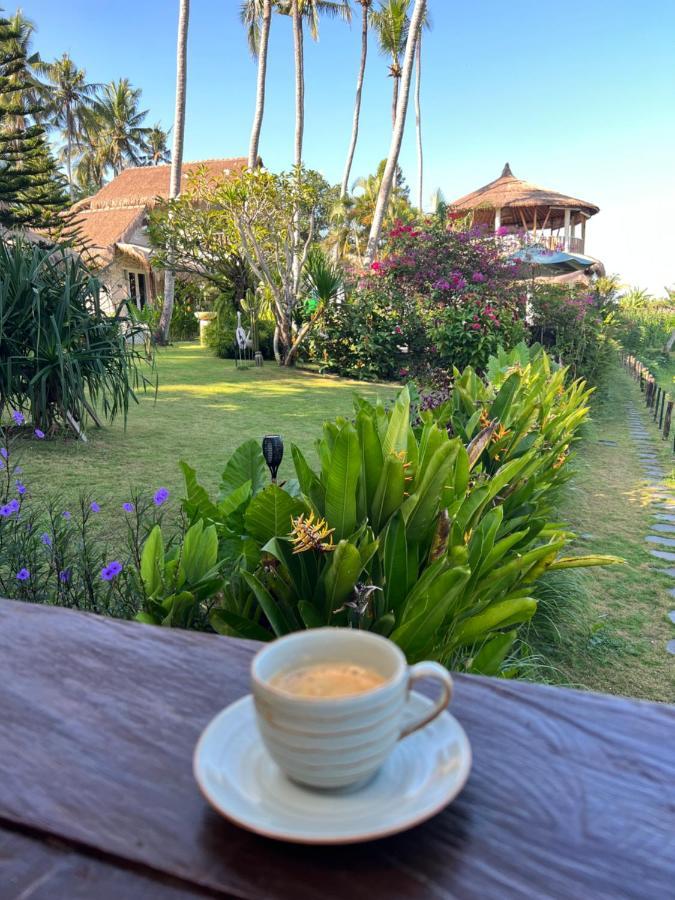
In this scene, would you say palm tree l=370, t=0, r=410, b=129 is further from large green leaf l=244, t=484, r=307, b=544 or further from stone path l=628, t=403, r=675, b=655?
large green leaf l=244, t=484, r=307, b=544

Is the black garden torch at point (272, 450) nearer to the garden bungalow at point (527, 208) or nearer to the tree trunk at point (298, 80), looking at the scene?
the tree trunk at point (298, 80)

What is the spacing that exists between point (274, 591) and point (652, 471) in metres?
5.64

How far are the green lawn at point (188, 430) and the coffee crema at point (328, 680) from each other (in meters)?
3.84

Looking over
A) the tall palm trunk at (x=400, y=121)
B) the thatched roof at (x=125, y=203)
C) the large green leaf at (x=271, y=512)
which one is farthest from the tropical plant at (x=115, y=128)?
the large green leaf at (x=271, y=512)

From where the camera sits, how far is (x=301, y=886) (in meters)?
0.46

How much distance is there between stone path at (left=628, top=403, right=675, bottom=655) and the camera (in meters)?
3.99

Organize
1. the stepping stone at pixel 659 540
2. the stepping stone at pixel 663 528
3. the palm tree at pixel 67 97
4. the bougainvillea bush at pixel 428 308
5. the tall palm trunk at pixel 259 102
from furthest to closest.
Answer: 1. the palm tree at pixel 67 97
2. the tall palm trunk at pixel 259 102
3. the bougainvillea bush at pixel 428 308
4. the stepping stone at pixel 663 528
5. the stepping stone at pixel 659 540

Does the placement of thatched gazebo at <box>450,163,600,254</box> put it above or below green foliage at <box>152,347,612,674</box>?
above

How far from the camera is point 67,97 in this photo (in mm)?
42281

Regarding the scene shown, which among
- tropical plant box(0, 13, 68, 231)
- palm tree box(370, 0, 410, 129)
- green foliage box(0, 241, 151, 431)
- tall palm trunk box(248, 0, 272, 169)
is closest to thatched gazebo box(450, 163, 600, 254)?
palm tree box(370, 0, 410, 129)

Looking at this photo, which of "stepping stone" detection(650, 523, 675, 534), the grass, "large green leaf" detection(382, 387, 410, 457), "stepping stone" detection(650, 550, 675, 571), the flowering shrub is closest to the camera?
"large green leaf" detection(382, 387, 410, 457)

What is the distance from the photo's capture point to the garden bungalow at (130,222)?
2227 cm

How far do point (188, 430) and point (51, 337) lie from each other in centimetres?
208

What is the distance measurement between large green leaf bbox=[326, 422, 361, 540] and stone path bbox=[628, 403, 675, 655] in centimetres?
206
